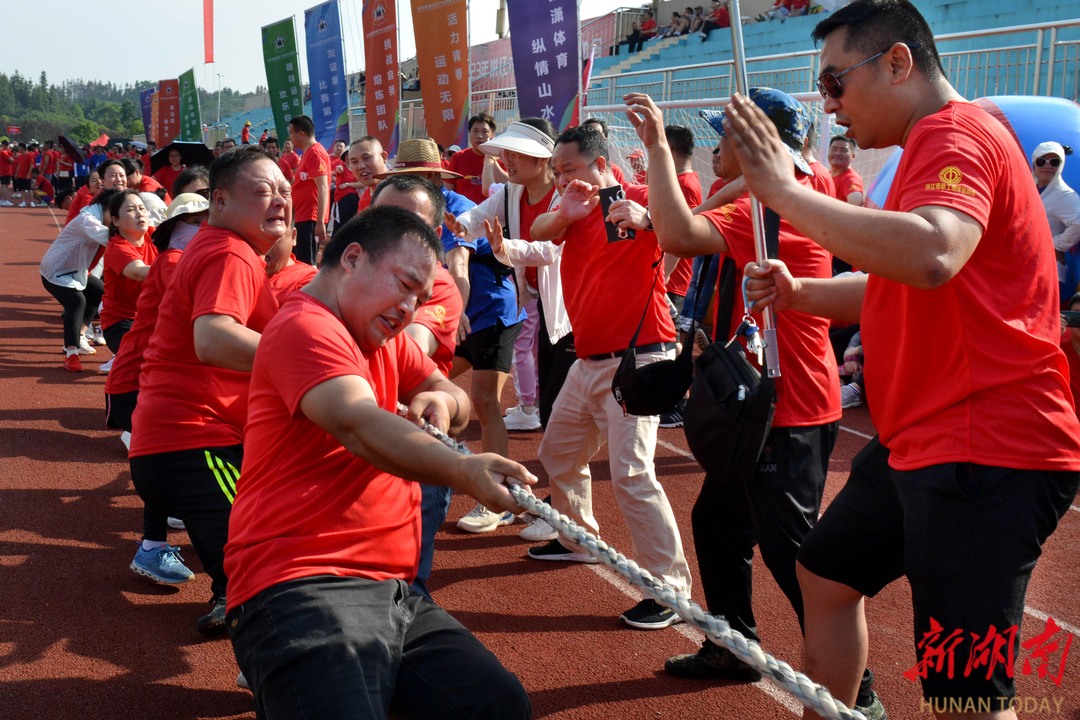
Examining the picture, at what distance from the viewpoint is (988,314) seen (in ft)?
7.22

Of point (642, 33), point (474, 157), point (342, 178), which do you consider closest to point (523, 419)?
point (474, 157)

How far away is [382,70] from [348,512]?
15.1 metres

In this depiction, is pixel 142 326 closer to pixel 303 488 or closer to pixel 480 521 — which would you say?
pixel 480 521

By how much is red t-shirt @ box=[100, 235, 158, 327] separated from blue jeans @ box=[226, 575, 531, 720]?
213 inches

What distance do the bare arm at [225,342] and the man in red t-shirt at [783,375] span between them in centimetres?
154

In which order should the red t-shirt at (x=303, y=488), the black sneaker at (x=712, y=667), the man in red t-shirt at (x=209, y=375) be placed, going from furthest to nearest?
the black sneaker at (x=712, y=667) < the man in red t-shirt at (x=209, y=375) < the red t-shirt at (x=303, y=488)

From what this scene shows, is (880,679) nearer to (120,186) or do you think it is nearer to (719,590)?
(719,590)

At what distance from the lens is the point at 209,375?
402 centimetres

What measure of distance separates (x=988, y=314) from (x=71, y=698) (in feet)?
11.7

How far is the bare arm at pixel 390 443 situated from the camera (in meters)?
2.13

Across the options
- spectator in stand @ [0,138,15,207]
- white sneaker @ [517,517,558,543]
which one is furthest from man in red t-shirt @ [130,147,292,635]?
spectator in stand @ [0,138,15,207]

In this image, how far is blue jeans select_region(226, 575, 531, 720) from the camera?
2.21 metres

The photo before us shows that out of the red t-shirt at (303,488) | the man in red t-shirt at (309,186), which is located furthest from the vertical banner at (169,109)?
the red t-shirt at (303,488)

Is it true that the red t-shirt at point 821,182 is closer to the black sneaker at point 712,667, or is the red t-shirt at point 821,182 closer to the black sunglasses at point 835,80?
the black sunglasses at point 835,80
